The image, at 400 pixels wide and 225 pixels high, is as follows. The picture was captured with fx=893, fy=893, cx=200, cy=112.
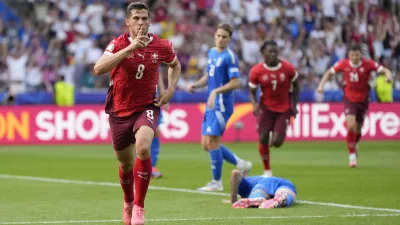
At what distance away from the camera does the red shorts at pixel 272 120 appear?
15.6 m

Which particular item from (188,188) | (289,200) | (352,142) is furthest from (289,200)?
(352,142)

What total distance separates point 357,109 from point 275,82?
3826 mm

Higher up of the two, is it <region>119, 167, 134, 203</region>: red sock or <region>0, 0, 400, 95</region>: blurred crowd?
<region>0, 0, 400, 95</region>: blurred crowd

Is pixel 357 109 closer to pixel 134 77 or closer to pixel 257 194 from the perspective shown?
pixel 257 194

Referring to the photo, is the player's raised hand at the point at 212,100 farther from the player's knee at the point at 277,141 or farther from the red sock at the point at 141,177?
the red sock at the point at 141,177

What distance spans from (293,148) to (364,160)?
4.27 m

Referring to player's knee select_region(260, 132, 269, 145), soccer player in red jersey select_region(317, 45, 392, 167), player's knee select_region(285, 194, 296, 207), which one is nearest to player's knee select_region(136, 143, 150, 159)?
player's knee select_region(285, 194, 296, 207)

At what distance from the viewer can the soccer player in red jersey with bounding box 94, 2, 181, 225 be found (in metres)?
9.00

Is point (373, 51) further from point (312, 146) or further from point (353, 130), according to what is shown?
point (353, 130)

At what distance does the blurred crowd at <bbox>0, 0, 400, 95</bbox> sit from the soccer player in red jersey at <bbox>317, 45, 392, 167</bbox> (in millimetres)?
9323

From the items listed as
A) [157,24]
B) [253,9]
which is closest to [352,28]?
[253,9]

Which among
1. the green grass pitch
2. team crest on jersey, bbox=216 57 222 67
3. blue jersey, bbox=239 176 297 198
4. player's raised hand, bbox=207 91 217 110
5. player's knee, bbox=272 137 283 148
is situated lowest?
the green grass pitch

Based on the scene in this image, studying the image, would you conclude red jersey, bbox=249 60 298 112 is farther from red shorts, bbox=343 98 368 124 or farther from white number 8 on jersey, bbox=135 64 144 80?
white number 8 on jersey, bbox=135 64 144 80

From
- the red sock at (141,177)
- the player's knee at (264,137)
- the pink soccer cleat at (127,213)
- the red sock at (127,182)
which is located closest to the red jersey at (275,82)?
the player's knee at (264,137)
